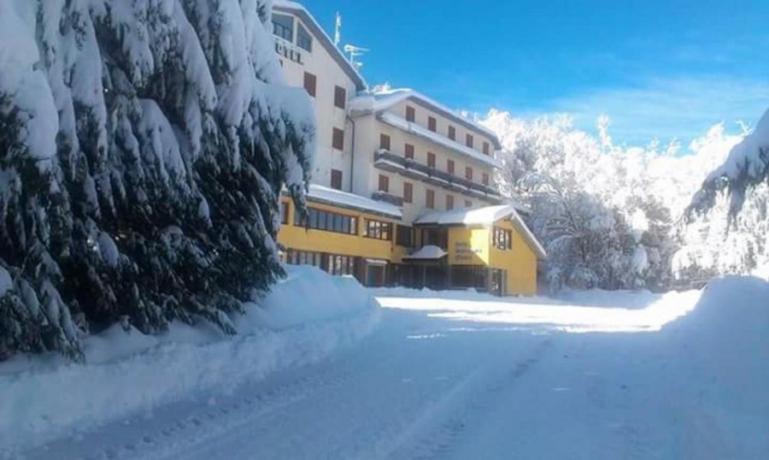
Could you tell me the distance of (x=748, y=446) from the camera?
18.1ft

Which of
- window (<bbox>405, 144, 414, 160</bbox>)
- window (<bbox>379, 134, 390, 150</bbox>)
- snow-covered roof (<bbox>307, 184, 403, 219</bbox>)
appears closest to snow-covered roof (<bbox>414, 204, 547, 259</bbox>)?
snow-covered roof (<bbox>307, 184, 403, 219</bbox>)

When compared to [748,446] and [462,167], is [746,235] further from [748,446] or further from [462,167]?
[748,446]

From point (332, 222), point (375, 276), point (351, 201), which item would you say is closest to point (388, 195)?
point (375, 276)

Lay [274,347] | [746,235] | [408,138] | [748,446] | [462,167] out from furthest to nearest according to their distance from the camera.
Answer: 1. [462,167]
2. [408,138]
3. [746,235]
4. [274,347]
5. [748,446]

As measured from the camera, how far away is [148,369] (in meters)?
7.40

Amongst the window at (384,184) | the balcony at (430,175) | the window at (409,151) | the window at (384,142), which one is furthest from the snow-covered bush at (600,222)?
the window at (384,142)

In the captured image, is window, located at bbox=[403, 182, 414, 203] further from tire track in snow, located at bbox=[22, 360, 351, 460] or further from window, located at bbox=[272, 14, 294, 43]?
tire track in snow, located at bbox=[22, 360, 351, 460]

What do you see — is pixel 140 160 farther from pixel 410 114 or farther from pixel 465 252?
pixel 410 114

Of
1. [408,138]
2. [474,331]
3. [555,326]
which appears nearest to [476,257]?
[408,138]

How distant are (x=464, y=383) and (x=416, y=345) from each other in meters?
3.74

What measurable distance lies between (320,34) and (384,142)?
7519mm

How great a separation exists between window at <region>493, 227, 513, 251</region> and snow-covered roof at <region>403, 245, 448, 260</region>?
3.24 meters

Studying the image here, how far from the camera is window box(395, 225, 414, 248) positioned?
138 feet

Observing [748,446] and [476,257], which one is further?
[476,257]
